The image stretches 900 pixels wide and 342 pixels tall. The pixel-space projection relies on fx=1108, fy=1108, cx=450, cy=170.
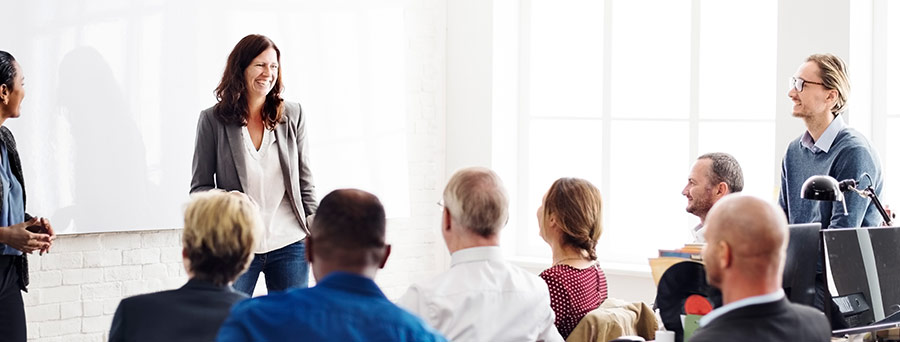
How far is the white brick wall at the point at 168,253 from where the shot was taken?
5191 millimetres

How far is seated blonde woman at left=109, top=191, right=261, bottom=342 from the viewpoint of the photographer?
2.41 meters

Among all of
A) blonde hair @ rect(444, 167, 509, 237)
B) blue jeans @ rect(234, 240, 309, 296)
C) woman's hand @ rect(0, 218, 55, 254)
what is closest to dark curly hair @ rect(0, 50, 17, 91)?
woman's hand @ rect(0, 218, 55, 254)

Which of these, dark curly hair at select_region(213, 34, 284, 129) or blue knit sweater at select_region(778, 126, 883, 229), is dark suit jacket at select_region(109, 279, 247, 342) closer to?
dark curly hair at select_region(213, 34, 284, 129)

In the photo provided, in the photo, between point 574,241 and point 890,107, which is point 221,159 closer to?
point 574,241

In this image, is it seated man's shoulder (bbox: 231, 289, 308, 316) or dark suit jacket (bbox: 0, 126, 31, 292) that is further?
dark suit jacket (bbox: 0, 126, 31, 292)

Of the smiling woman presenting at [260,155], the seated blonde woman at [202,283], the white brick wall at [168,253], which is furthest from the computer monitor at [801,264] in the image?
the white brick wall at [168,253]

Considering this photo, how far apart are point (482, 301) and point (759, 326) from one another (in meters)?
0.88

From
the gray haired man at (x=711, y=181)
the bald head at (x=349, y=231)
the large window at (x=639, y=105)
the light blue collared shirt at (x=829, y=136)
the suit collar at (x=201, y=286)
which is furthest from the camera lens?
the large window at (x=639, y=105)

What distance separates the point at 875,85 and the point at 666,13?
4.62 ft

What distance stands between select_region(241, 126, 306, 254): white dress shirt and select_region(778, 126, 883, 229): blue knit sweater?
6.66 ft

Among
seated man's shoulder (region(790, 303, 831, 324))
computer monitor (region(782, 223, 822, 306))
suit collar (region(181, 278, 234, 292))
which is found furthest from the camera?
computer monitor (region(782, 223, 822, 306))

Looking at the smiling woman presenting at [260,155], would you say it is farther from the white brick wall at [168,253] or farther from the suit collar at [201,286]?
the suit collar at [201,286]

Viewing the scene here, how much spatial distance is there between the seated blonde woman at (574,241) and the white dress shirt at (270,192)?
4.39ft

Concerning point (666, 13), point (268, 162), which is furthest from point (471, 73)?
point (268, 162)
